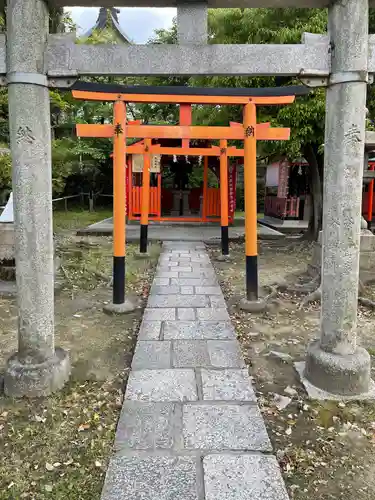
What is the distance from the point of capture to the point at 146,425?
2.81 m

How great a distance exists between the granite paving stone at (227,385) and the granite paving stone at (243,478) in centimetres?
72

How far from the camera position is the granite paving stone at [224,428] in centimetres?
259

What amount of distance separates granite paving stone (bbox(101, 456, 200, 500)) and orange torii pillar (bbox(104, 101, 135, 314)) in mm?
3193

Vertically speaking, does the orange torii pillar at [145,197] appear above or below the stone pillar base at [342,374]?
above

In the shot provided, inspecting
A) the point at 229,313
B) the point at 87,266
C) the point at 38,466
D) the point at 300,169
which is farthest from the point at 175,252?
the point at 300,169

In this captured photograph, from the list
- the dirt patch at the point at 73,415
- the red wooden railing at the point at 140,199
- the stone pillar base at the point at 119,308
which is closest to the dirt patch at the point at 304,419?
the dirt patch at the point at 73,415

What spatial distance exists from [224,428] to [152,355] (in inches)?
54.0

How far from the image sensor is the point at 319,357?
343 centimetres

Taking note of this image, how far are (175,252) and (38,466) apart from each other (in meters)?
7.70

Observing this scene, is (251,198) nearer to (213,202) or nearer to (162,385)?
(162,385)

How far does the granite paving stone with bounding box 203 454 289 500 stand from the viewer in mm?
2164

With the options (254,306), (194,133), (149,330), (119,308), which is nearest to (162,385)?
(149,330)

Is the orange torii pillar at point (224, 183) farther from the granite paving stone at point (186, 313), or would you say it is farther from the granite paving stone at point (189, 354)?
the granite paving stone at point (189, 354)

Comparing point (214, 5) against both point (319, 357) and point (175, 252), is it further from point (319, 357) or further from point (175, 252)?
point (175, 252)
